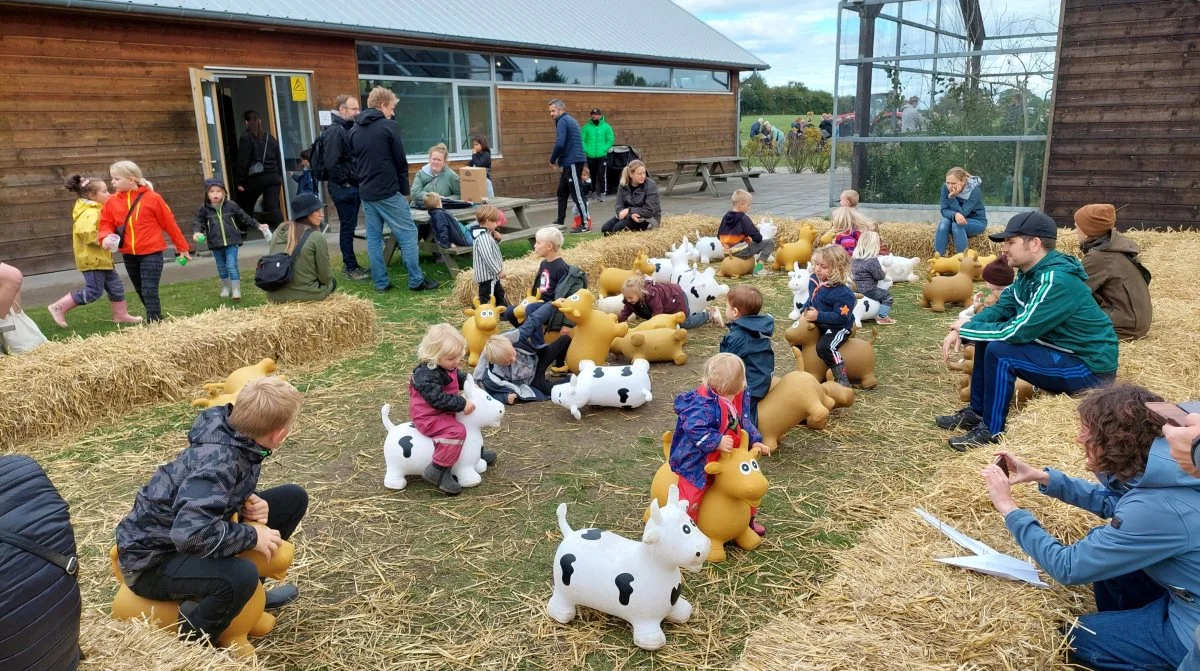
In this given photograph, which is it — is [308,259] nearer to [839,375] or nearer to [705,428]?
[839,375]

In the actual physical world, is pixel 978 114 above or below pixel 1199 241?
above

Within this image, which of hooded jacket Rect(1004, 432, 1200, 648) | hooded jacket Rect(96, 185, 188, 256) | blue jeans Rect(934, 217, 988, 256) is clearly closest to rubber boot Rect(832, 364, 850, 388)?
hooded jacket Rect(1004, 432, 1200, 648)

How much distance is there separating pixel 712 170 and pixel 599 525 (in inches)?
746

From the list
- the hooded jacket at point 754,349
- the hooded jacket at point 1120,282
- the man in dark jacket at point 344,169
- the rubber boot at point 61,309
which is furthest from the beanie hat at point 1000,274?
the rubber boot at point 61,309

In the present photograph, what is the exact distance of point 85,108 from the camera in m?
10.5

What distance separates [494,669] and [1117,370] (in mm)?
4496

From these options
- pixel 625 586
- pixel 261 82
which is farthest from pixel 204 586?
pixel 261 82

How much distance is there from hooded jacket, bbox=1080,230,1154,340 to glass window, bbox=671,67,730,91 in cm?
1795

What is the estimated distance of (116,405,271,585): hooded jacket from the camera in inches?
110

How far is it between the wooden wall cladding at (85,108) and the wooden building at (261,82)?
2 cm

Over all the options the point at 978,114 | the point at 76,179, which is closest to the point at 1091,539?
the point at 76,179

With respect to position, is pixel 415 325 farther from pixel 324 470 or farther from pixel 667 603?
pixel 667 603

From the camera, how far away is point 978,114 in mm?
12414

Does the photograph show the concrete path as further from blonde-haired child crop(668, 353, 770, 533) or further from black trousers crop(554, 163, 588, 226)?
blonde-haired child crop(668, 353, 770, 533)
